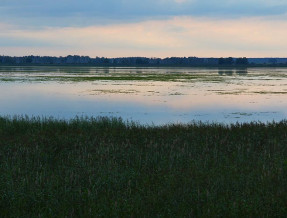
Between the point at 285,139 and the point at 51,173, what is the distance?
934 cm

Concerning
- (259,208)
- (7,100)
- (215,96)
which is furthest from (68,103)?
(259,208)

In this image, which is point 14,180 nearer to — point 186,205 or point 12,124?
point 186,205

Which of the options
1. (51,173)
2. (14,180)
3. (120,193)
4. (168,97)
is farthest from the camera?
(168,97)

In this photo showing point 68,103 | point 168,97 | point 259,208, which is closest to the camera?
point 259,208

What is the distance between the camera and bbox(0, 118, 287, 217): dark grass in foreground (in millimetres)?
8227

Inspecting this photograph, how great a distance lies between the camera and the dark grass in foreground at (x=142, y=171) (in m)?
8.23

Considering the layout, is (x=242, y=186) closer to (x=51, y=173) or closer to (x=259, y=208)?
(x=259, y=208)

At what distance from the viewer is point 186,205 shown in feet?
27.3

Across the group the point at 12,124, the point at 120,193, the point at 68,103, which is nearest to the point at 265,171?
the point at 120,193

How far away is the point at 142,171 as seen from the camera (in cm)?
1102

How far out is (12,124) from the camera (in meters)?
17.4

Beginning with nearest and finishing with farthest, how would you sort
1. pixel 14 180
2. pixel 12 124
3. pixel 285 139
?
pixel 14 180
pixel 285 139
pixel 12 124

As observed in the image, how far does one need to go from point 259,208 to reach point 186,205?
1.56 meters

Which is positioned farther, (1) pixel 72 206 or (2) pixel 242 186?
(2) pixel 242 186
